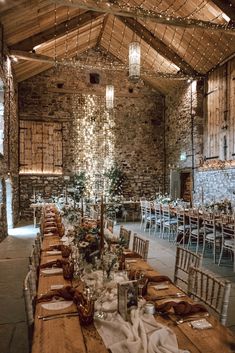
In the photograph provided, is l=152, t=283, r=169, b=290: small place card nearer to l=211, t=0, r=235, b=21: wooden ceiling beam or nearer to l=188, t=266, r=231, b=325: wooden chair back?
l=188, t=266, r=231, b=325: wooden chair back

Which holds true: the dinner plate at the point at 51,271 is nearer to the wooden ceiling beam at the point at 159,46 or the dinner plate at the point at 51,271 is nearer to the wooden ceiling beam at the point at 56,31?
the wooden ceiling beam at the point at 56,31

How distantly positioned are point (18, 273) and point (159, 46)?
8892mm

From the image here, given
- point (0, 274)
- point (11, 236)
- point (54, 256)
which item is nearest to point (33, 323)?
point (54, 256)

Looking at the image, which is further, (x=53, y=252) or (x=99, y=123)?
(x=99, y=123)

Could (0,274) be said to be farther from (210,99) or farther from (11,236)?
(210,99)

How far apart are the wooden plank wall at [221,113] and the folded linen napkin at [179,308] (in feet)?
24.9

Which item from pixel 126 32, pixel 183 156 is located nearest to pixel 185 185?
pixel 183 156

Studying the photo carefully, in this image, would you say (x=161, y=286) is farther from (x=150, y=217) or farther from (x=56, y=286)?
(x=150, y=217)

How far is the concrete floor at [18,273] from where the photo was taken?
3090 mm

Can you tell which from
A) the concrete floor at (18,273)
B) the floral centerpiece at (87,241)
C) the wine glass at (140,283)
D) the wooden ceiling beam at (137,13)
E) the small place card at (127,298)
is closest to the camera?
the small place card at (127,298)

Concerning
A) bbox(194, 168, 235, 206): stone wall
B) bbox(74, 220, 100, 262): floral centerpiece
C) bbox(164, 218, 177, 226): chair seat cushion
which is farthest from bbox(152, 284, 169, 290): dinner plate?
bbox(194, 168, 235, 206): stone wall

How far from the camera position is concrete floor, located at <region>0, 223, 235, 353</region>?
3.09m

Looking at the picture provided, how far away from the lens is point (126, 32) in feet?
36.4

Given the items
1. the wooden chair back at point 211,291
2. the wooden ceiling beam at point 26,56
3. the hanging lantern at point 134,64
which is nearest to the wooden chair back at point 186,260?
the wooden chair back at point 211,291
